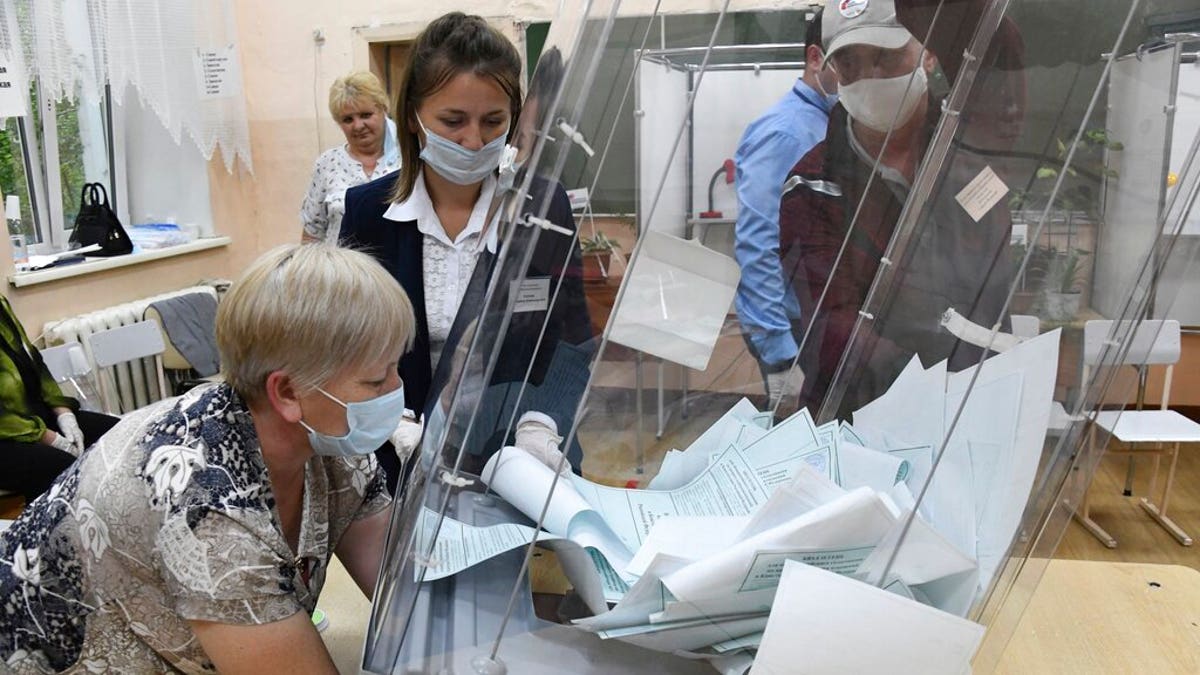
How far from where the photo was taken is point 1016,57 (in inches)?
33.2

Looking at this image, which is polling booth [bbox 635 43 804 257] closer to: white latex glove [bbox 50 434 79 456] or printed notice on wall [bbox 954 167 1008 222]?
printed notice on wall [bbox 954 167 1008 222]

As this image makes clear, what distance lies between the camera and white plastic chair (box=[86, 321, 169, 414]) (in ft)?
9.41

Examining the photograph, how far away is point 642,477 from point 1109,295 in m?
0.47

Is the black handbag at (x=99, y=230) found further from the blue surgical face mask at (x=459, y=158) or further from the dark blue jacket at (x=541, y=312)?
the dark blue jacket at (x=541, y=312)

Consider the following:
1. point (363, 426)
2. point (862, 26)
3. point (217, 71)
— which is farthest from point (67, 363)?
point (862, 26)

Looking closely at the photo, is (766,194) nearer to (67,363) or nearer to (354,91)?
(354,91)

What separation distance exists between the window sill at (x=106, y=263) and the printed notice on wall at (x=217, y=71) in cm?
61

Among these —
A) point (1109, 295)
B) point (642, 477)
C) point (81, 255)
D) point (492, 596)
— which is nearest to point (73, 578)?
point (492, 596)

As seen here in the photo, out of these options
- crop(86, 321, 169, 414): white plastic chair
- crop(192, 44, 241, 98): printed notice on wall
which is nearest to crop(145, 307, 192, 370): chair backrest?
crop(86, 321, 169, 414): white plastic chair

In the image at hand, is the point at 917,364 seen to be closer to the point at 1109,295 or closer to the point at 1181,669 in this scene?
the point at 1109,295

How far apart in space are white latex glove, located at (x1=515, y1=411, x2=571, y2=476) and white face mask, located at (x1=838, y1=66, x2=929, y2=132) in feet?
1.47

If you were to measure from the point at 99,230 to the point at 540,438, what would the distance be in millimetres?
3201

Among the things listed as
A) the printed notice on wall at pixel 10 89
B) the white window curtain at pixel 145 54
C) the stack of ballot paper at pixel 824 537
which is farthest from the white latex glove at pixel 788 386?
the white window curtain at pixel 145 54

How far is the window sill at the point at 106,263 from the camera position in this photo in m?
3.04
